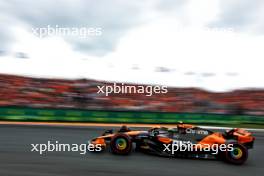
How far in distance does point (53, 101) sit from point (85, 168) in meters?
13.7

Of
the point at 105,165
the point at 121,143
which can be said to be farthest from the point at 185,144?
the point at 105,165

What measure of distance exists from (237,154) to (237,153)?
2 centimetres

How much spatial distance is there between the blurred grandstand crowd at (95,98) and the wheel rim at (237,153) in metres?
10.9

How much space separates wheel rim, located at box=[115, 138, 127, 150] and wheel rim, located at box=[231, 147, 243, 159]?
2402mm

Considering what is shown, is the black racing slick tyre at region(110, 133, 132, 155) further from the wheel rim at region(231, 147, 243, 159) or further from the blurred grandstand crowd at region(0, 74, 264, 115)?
the blurred grandstand crowd at region(0, 74, 264, 115)

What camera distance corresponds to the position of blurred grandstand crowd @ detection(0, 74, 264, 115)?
18.4m

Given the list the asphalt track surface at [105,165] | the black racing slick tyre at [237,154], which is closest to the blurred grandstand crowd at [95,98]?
the asphalt track surface at [105,165]

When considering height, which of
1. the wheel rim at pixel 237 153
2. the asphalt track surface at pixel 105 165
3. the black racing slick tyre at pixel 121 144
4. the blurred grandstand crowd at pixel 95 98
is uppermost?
the blurred grandstand crowd at pixel 95 98

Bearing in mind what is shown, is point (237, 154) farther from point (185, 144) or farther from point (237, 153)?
point (185, 144)

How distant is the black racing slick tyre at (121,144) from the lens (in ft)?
22.9

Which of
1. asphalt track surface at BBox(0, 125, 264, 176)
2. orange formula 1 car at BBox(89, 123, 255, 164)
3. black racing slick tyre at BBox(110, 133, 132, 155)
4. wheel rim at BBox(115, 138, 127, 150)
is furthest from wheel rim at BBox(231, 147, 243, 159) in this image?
wheel rim at BBox(115, 138, 127, 150)

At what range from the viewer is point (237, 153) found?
22.4 feet

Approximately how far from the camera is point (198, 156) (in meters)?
6.93

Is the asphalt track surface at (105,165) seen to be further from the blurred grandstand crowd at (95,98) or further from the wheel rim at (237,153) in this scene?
the blurred grandstand crowd at (95,98)
